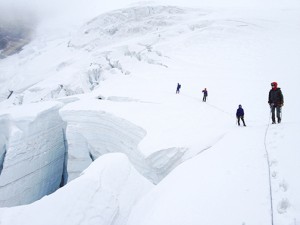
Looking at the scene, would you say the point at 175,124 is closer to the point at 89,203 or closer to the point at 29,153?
the point at 89,203

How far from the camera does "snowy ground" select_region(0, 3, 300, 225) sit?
470 centimetres

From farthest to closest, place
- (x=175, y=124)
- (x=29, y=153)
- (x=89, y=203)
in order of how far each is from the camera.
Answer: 1. (x=29, y=153)
2. (x=175, y=124)
3. (x=89, y=203)

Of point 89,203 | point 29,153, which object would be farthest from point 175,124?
point 29,153

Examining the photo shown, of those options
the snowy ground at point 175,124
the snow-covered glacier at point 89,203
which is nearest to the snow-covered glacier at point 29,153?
the snowy ground at point 175,124

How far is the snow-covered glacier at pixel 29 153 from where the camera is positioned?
639 inches

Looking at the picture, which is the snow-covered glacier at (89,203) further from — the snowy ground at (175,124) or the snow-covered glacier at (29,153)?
the snow-covered glacier at (29,153)

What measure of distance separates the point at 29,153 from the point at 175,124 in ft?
33.4

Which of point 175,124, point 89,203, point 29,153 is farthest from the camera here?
point 29,153

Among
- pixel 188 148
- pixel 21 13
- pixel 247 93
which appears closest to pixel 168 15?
pixel 247 93

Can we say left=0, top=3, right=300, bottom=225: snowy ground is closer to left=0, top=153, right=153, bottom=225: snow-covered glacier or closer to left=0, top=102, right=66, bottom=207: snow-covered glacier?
left=0, top=153, right=153, bottom=225: snow-covered glacier

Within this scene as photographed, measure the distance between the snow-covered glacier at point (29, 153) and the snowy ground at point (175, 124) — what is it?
26cm

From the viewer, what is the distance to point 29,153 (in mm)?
17359

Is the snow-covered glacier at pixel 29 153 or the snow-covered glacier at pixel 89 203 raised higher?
the snow-covered glacier at pixel 89 203

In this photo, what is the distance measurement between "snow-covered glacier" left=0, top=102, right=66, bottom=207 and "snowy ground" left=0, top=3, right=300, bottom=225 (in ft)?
0.87
